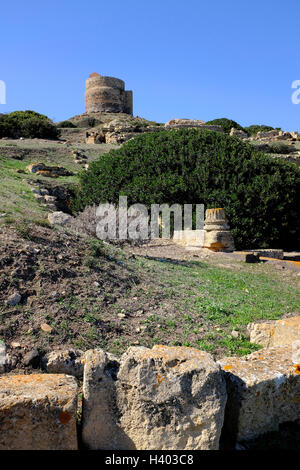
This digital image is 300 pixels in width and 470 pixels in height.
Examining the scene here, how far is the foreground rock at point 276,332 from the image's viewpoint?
411cm

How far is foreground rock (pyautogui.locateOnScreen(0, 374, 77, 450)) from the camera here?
7.30 feet

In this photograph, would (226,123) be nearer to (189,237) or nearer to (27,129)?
(27,129)

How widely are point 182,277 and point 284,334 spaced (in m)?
2.76

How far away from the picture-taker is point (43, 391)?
235 centimetres

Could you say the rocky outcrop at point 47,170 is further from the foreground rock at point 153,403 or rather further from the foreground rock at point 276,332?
the foreground rock at point 153,403

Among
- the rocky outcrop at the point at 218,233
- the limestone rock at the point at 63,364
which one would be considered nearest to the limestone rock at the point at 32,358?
the limestone rock at the point at 63,364

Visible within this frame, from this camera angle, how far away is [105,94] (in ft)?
159

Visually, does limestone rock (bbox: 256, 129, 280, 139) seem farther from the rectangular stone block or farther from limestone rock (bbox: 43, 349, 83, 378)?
limestone rock (bbox: 43, 349, 83, 378)

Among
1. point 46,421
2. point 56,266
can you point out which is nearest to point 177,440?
point 46,421

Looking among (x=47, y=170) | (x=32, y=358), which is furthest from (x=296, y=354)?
(x=47, y=170)

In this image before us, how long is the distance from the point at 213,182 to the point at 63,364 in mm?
9899

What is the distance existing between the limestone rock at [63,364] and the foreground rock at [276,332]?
2.15m

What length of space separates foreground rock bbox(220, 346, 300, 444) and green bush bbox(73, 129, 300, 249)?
8822mm
